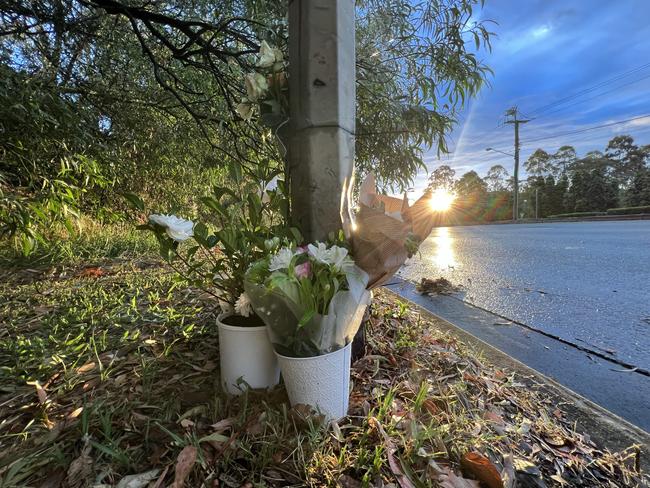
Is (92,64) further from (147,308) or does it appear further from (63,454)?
(63,454)

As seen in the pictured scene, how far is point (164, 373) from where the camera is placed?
3.89 feet

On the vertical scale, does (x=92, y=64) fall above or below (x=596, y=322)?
above

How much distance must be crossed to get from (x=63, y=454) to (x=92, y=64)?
10.5 ft

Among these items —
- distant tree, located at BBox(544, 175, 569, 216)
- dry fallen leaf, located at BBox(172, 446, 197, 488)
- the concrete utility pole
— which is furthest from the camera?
distant tree, located at BBox(544, 175, 569, 216)

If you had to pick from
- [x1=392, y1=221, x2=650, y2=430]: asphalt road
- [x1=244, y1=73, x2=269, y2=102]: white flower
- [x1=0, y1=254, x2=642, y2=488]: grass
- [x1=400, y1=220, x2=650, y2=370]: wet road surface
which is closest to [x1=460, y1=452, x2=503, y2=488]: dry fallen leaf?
[x1=0, y1=254, x2=642, y2=488]: grass

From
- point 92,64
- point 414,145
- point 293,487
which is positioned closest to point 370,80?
point 414,145

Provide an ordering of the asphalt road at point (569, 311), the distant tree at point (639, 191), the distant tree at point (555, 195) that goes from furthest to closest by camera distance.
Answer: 1. the distant tree at point (555, 195)
2. the distant tree at point (639, 191)
3. the asphalt road at point (569, 311)

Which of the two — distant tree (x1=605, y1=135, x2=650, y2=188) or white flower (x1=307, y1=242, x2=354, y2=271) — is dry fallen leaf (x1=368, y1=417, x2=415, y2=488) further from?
distant tree (x1=605, y1=135, x2=650, y2=188)

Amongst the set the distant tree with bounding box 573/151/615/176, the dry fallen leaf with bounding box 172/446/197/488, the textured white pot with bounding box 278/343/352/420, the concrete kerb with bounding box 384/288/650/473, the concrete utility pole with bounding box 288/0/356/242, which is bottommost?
the concrete kerb with bounding box 384/288/650/473

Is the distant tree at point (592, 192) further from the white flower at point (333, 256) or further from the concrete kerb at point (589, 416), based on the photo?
the white flower at point (333, 256)

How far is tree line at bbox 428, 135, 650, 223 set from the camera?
80.1ft

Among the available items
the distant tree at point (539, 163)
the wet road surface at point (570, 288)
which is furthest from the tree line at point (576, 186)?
the wet road surface at point (570, 288)

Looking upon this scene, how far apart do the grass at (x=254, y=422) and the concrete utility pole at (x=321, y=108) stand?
57 centimetres

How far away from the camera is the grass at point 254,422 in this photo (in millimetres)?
785
